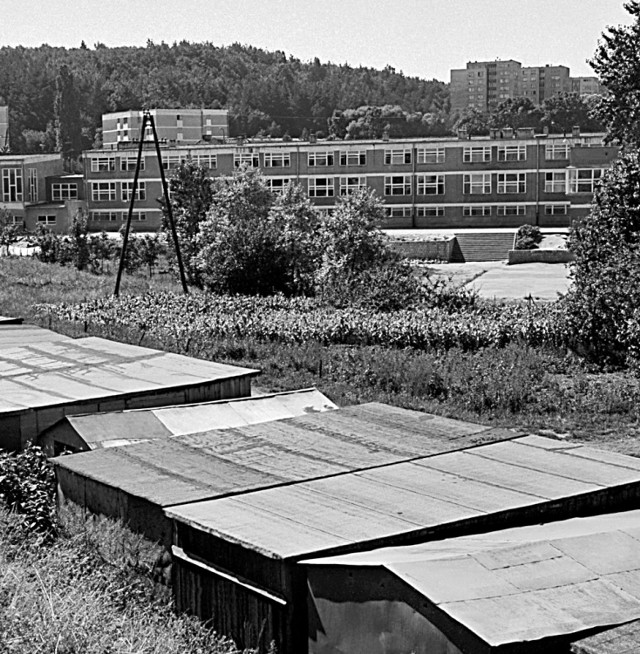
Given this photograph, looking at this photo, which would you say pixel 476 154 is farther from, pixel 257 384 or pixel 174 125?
pixel 257 384

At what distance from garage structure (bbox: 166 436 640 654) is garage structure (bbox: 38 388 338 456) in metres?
2.51

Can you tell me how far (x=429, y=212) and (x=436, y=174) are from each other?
2081 mm

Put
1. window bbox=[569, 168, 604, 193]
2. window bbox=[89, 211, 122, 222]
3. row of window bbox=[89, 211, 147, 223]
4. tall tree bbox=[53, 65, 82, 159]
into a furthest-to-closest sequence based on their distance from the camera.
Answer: tall tree bbox=[53, 65, 82, 159], window bbox=[89, 211, 122, 222], row of window bbox=[89, 211, 147, 223], window bbox=[569, 168, 604, 193]

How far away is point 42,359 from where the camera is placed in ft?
41.7

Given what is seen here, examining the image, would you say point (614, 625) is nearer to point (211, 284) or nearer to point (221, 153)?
point (211, 284)

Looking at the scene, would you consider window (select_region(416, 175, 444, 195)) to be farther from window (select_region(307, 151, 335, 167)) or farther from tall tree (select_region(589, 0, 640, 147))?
tall tree (select_region(589, 0, 640, 147))

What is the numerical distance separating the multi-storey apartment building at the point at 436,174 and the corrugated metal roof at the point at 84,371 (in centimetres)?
4449

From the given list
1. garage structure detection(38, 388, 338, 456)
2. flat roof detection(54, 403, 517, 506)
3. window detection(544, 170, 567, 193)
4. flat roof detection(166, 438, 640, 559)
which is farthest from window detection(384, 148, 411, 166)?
flat roof detection(166, 438, 640, 559)

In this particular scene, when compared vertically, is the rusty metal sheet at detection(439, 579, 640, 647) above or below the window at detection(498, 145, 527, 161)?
below

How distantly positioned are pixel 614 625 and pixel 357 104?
128m

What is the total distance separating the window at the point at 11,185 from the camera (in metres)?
65.9

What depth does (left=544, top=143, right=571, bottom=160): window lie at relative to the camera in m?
58.5

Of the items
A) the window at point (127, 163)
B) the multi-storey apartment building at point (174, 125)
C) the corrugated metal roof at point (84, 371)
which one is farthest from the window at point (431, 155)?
the corrugated metal roof at point (84, 371)

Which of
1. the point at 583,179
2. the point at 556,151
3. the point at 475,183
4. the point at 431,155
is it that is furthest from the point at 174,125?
the point at 583,179
